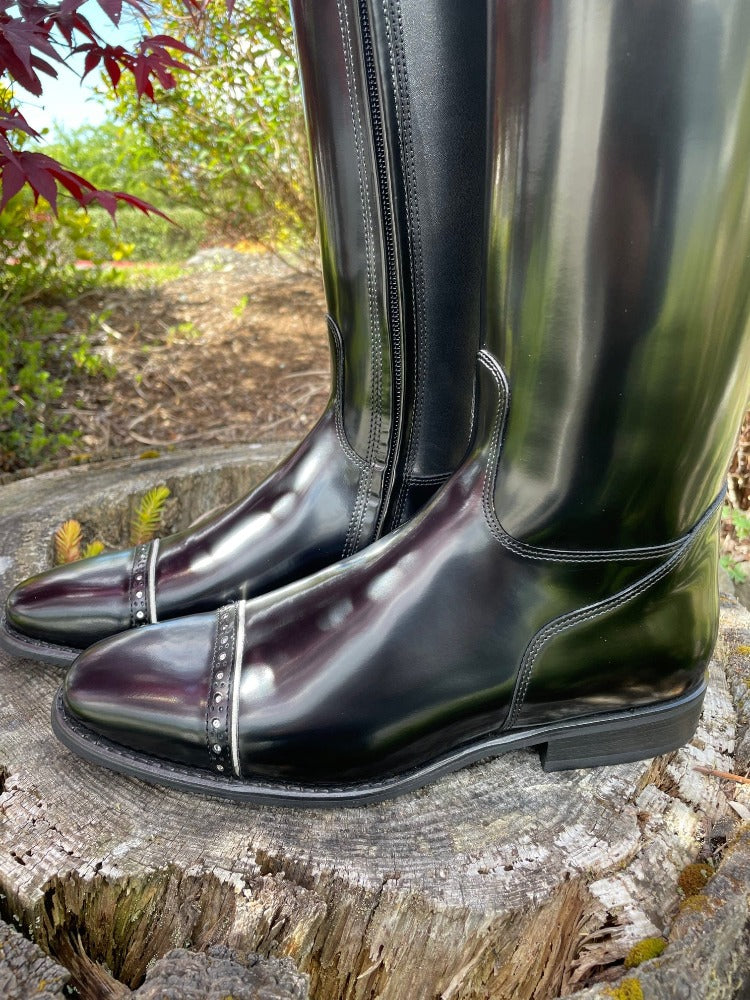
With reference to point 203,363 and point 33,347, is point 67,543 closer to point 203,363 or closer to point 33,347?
point 33,347

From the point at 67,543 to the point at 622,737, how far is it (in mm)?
1043

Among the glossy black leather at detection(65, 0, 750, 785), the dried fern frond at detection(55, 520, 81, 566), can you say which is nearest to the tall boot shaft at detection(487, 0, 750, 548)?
the glossy black leather at detection(65, 0, 750, 785)

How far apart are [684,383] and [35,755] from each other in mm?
797

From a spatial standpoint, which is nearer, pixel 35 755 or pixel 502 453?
pixel 502 453

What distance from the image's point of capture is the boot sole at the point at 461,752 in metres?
0.84

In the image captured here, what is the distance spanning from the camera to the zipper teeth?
0.88 metres

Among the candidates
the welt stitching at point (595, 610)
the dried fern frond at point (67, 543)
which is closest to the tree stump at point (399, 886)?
the welt stitching at point (595, 610)

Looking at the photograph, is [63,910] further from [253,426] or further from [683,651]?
[253,426]

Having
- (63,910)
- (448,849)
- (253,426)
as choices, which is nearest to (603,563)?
(448,849)

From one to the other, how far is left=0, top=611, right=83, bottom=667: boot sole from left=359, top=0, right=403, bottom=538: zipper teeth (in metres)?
0.45

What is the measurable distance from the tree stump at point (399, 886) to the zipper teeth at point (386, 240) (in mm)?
420

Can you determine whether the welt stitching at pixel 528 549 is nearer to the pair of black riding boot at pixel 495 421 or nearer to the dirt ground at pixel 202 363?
the pair of black riding boot at pixel 495 421

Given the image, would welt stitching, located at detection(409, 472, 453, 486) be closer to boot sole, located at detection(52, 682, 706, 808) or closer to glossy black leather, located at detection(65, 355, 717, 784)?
glossy black leather, located at detection(65, 355, 717, 784)

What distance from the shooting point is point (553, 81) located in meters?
0.66
